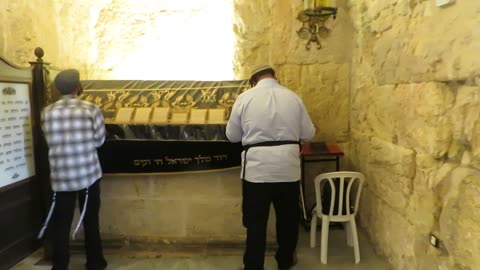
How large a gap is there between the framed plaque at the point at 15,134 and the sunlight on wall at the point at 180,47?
1189 mm

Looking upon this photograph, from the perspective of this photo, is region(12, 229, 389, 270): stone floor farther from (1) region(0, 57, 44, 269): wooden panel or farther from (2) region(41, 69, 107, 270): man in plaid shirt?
(2) region(41, 69, 107, 270): man in plaid shirt

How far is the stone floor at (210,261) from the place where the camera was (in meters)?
2.58

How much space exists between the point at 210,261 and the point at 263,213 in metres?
0.62

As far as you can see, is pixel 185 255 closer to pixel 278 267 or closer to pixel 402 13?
pixel 278 267

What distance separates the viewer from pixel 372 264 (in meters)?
2.62

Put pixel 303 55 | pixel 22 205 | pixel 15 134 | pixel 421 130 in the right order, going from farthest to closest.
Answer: pixel 303 55
pixel 22 205
pixel 15 134
pixel 421 130

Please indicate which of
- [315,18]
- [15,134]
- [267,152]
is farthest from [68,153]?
[315,18]

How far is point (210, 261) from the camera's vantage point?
2662mm

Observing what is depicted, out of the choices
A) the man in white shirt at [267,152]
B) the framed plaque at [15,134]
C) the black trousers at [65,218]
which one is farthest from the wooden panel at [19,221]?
the man in white shirt at [267,152]

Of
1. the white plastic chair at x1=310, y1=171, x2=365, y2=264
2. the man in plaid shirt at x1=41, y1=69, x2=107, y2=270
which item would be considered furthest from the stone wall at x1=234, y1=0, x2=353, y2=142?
the man in plaid shirt at x1=41, y1=69, x2=107, y2=270

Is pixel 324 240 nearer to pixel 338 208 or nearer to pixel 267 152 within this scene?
pixel 338 208

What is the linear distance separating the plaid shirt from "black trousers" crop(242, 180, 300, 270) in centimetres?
99

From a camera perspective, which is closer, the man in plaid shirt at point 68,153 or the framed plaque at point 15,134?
the man in plaid shirt at point 68,153

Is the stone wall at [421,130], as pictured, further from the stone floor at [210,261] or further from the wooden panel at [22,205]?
the wooden panel at [22,205]
